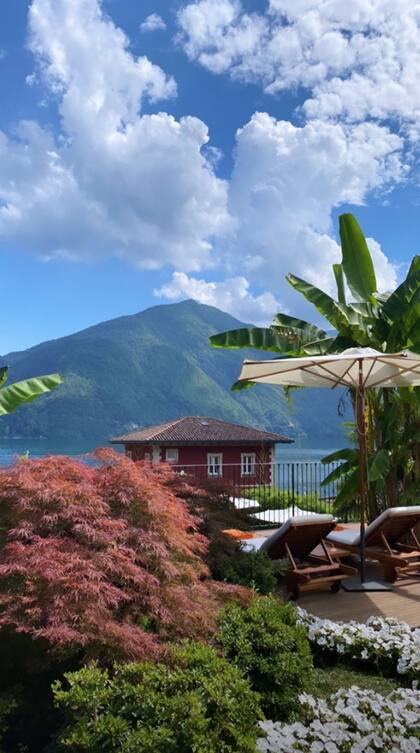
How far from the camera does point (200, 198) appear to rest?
11.3m

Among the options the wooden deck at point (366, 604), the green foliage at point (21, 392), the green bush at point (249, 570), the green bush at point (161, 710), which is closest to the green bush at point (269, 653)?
the green bush at point (161, 710)

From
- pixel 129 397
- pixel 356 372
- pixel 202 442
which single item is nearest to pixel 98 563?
pixel 356 372

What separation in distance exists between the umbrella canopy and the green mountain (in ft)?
336

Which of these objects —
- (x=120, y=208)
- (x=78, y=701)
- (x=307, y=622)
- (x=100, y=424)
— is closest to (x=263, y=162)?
(x=120, y=208)

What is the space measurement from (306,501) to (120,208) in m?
10.5

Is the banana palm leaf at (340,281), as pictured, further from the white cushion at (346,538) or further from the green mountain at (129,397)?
the green mountain at (129,397)

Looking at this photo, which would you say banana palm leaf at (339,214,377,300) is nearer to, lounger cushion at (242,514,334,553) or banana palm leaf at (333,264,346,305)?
banana palm leaf at (333,264,346,305)

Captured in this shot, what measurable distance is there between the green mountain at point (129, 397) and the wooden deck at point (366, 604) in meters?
104

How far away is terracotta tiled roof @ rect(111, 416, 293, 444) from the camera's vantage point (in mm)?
35688

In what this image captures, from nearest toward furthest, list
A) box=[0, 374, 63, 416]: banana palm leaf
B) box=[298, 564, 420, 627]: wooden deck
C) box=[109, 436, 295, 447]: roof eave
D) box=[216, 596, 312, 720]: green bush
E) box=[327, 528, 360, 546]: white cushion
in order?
box=[216, 596, 312, 720]: green bush < box=[298, 564, 420, 627]: wooden deck < box=[0, 374, 63, 416]: banana palm leaf < box=[327, 528, 360, 546]: white cushion < box=[109, 436, 295, 447]: roof eave

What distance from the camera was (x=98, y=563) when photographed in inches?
130

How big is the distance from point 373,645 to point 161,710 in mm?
2073

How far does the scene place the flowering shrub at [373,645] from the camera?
3.99m

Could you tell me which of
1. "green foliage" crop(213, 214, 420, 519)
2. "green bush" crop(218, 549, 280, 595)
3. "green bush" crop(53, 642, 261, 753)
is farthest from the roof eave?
"green bush" crop(53, 642, 261, 753)
